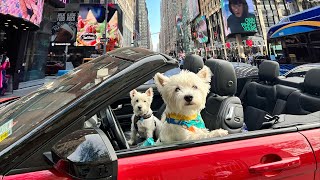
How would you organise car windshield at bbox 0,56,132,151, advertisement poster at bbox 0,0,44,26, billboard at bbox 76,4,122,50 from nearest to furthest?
car windshield at bbox 0,56,132,151 < advertisement poster at bbox 0,0,44,26 < billboard at bbox 76,4,122,50

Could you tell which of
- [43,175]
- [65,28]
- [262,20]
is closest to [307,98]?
[43,175]

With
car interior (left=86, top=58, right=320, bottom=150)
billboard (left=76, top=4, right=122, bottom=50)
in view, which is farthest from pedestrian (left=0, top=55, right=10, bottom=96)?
billboard (left=76, top=4, right=122, bottom=50)

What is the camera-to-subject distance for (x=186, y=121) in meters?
2.29

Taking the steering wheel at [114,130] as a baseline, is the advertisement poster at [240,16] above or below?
above

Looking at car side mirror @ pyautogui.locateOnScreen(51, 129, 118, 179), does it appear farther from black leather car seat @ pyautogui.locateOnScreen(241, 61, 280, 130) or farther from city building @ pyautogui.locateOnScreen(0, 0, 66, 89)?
city building @ pyautogui.locateOnScreen(0, 0, 66, 89)

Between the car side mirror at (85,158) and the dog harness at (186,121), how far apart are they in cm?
104

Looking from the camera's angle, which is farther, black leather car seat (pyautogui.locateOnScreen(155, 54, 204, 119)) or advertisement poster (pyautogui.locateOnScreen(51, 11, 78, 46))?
advertisement poster (pyautogui.locateOnScreen(51, 11, 78, 46))

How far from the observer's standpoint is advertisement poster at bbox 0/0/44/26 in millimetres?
11281

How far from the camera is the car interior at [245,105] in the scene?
230 cm

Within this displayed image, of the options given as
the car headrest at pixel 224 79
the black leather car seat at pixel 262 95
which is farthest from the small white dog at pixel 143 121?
the black leather car seat at pixel 262 95

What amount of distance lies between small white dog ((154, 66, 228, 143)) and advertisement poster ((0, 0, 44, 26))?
11.4m

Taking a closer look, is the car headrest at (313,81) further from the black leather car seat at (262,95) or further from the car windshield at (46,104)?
the car windshield at (46,104)

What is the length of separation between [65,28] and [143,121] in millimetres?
39790

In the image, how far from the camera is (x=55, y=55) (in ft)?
135
